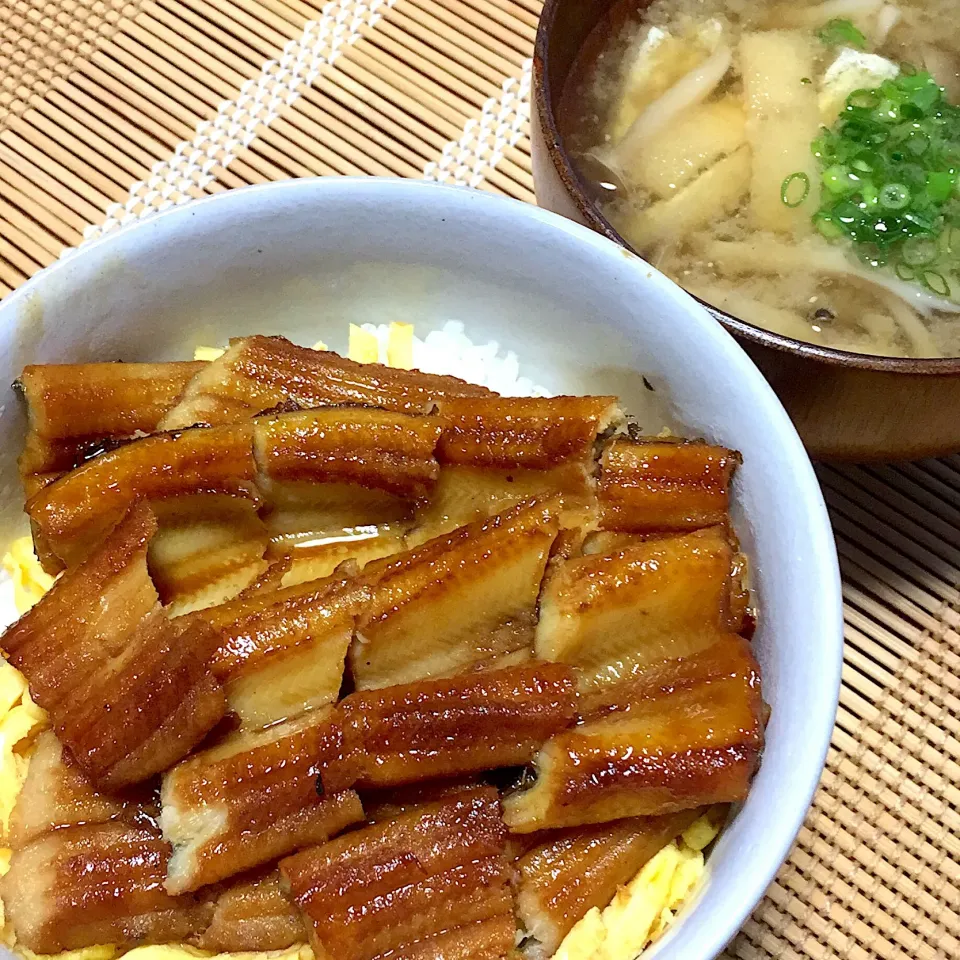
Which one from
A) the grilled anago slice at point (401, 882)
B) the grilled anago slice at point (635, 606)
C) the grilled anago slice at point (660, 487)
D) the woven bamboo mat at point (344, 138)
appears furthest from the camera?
the woven bamboo mat at point (344, 138)

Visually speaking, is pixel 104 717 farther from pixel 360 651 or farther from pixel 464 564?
pixel 464 564

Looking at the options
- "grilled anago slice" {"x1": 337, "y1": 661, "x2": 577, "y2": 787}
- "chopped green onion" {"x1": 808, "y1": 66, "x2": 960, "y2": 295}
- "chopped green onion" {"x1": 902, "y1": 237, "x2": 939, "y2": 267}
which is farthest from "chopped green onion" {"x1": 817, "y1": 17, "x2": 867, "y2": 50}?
"grilled anago slice" {"x1": 337, "y1": 661, "x2": 577, "y2": 787}

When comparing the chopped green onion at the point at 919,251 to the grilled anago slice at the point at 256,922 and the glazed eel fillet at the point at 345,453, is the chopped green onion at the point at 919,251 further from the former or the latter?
the grilled anago slice at the point at 256,922

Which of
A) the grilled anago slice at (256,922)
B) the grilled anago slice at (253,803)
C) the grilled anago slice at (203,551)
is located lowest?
the grilled anago slice at (256,922)

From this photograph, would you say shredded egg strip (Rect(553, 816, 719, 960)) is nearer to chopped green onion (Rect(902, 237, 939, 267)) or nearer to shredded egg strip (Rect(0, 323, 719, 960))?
shredded egg strip (Rect(0, 323, 719, 960))

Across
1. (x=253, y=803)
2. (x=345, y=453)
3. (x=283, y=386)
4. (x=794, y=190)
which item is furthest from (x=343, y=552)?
(x=794, y=190)

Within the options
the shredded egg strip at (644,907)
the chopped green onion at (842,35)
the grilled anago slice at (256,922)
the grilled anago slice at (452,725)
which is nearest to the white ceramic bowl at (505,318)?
the shredded egg strip at (644,907)

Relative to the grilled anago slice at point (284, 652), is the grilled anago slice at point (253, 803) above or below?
below

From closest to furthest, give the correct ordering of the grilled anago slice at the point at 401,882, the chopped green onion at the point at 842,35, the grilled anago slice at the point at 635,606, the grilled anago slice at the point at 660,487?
the grilled anago slice at the point at 401,882 → the grilled anago slice at the point at 635,606 → the grilled anago slice at the point at 660,487 → the chopped green onion at the point at 842,35
